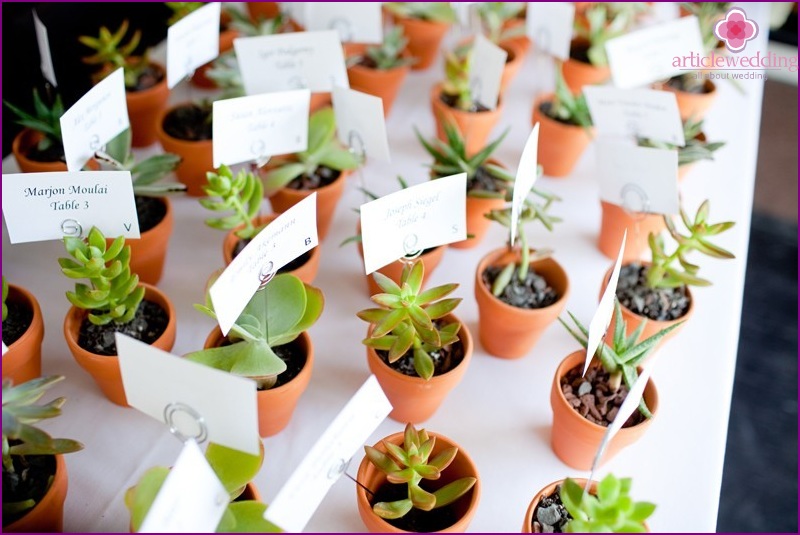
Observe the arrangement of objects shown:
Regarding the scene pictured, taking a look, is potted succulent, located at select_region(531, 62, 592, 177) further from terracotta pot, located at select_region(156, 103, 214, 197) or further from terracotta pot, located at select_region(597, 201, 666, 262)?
terracotta pot, located at select_region(156, 103, 214, 197)

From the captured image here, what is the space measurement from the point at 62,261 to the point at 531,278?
0.74 metres

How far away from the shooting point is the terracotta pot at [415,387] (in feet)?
3.44

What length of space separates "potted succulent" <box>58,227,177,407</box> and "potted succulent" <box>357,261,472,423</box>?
32cm

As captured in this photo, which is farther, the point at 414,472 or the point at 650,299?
the point at 650,299

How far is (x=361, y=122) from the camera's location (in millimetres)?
1308

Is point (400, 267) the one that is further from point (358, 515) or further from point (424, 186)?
point (358, 515)

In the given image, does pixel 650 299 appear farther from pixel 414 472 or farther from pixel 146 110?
pixel 146 110

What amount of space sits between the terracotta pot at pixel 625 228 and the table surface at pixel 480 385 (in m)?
0.04

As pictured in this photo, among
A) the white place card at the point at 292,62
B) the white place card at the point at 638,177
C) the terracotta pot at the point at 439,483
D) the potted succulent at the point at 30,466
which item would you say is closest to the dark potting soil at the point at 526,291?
the white place card at the point at 638,177

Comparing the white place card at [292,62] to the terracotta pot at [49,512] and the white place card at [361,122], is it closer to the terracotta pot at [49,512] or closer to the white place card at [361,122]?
the white place card at [361,122]

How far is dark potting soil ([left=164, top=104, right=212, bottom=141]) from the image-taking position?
1498 millimetres

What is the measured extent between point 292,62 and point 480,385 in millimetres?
689

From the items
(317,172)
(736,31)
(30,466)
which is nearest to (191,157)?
(317,172)

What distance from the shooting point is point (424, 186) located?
1.06 m
